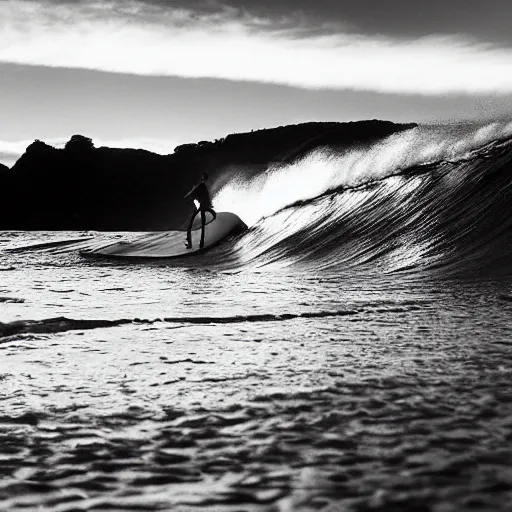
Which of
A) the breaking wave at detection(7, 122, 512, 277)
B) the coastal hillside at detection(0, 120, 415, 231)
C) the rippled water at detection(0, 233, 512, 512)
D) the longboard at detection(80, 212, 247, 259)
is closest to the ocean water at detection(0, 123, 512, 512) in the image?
the rippled water at detection(0, 233, 512, 512)

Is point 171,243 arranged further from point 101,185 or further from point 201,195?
point 101,185

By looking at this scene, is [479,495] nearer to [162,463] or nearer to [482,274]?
[162,463]

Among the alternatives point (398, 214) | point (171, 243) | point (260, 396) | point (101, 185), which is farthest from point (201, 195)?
point (101, 185)

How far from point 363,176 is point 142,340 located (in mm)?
7118

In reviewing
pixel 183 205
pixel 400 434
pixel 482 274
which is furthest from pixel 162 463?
pixel 183 205

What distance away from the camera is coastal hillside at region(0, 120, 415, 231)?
40750 mm

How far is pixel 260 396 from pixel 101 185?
4260 centimetres

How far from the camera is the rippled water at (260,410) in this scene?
3.35 ft

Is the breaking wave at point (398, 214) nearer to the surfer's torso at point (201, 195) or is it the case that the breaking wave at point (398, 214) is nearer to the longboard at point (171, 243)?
the longboard at point (171, 243)

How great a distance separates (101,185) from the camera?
4291 centimetres

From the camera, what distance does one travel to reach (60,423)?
142cm

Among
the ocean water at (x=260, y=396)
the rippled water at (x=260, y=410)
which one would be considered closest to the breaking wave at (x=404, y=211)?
the ocean water at (x=260, y=396)

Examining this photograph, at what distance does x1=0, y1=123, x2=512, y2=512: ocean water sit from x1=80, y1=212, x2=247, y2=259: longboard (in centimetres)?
472

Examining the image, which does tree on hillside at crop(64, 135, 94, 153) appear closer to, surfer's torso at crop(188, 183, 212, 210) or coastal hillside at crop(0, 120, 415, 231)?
coastal hillside at crop(0, 120, 415, 231)
